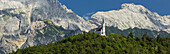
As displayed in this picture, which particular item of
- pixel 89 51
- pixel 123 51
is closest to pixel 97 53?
pixel 89 51

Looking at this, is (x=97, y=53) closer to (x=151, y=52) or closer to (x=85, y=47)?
(x=85, y=47)

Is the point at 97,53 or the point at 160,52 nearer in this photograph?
the point at 97,53

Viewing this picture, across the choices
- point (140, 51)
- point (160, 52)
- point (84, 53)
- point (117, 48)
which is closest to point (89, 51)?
point (84, 53)

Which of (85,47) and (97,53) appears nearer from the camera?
(97,53)

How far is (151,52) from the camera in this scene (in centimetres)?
19825

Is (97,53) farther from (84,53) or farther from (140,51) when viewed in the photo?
(140,51)

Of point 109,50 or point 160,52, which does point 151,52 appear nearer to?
point 160,52

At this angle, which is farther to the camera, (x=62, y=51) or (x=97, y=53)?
(x=62, y=51)

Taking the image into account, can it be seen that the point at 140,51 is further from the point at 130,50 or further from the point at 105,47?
the point at 105,47

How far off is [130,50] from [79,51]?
4024 cm

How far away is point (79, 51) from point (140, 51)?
160 feet

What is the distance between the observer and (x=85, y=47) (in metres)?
200

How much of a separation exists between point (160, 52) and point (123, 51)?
31849mm

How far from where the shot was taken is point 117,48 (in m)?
195
